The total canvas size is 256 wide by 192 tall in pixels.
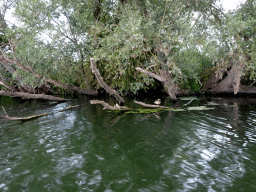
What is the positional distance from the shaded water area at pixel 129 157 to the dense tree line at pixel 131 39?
7.67 m

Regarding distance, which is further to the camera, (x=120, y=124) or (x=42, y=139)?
(x=120, y=124)

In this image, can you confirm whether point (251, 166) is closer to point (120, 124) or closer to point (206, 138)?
point (206, 138)

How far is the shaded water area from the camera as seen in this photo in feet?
14.0

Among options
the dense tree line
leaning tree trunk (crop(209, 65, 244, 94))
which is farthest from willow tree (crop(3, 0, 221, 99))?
leaning tree trunk (crop(209, 65, 244, 94))

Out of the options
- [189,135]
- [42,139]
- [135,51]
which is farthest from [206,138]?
[135,51]

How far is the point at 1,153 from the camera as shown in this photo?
236 inches

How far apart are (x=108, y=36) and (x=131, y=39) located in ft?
11.2

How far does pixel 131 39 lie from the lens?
44.2ft

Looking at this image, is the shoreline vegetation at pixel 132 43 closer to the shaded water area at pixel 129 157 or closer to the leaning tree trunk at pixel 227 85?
the leaning tree trunk at pixel 227 85

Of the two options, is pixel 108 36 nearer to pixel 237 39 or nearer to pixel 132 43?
pixel 132 43

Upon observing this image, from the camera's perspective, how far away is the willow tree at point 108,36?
1438 centimetres

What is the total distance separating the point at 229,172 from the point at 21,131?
8004 mm

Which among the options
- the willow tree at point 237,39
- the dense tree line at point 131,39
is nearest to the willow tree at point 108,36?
the dense tree line at point 131,39

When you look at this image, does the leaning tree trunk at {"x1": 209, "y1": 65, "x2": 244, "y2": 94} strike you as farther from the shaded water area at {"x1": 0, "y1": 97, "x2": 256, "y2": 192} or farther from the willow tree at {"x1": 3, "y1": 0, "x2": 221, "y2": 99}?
the shaded water area at {"x1": 0, "y1": 97, "x2": 256, "y2": 192}
